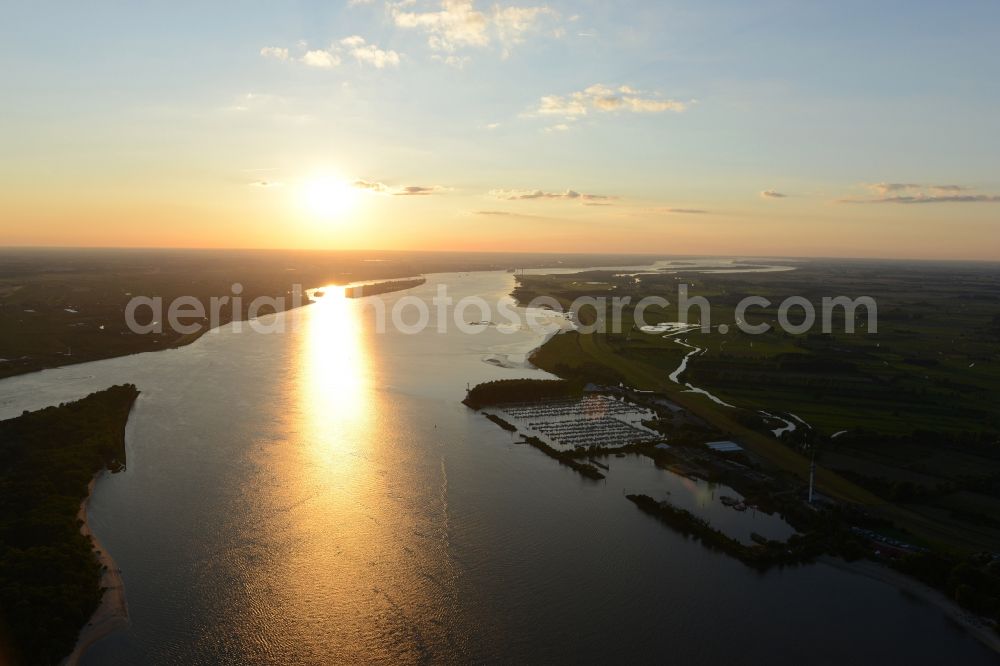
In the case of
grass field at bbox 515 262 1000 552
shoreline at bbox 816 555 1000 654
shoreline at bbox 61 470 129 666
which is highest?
grass field at bbox 515 262 1000 552

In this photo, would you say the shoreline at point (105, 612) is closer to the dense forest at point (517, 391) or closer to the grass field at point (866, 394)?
the dense forest at point (517, 391)

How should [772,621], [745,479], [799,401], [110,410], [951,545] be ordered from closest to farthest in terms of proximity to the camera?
[772,621]
[951,545]
[745,479]
[110,410]
[799,401]

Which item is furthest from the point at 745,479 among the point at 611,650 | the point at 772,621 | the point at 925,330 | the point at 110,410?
the point at 925,330

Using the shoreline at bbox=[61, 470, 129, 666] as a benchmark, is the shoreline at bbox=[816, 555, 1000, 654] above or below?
below

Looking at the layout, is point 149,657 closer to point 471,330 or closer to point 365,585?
point 365,585

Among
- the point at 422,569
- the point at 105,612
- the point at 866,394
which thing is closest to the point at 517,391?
the point at 422,569

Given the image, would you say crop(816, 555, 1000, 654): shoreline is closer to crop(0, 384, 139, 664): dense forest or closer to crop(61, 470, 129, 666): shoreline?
crop(61, 470, 129, 666): shoreline

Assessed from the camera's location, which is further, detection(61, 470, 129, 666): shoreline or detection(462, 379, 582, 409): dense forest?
detection(462, 379, 582, 409): dense forest

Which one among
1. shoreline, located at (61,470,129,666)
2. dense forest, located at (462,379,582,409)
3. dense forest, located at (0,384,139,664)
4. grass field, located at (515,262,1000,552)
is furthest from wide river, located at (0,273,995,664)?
grass field, located at (515,262,1000,552)
